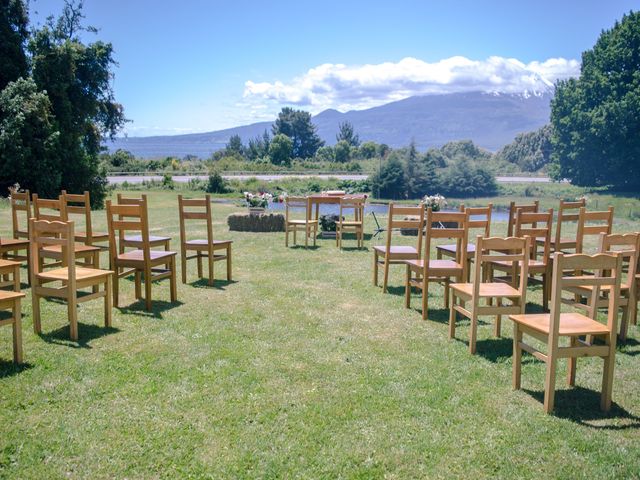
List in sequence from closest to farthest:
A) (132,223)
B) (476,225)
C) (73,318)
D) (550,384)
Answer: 1. (550,384)
2. (73,318)
3. (132,223)
4. (476,225)

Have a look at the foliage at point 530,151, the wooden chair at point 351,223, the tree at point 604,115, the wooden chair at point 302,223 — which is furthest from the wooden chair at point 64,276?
the foliage at point 530,151

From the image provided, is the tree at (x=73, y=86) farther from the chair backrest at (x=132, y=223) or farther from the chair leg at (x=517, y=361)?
the chair leg at (x=517, y=361)

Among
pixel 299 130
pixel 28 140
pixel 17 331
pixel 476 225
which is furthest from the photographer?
pixel 299 130

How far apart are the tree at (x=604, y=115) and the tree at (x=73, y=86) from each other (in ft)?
111

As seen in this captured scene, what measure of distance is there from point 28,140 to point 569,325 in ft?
72.7

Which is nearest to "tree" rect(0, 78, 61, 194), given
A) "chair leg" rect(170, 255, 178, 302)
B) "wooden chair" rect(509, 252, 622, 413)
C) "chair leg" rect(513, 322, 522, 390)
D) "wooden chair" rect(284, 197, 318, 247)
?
"wooden chair" rect(284, 197, 318, 247)

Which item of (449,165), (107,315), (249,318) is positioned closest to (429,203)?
(249,318)

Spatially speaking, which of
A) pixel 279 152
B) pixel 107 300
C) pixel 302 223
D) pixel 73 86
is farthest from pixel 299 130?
pixel 107 300

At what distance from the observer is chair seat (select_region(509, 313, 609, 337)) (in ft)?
14.0

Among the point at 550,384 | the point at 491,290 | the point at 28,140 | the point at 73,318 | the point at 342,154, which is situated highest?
the point at 342,154

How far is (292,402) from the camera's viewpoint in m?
4.34

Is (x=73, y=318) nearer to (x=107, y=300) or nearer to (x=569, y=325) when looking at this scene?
(x=107, y=300)

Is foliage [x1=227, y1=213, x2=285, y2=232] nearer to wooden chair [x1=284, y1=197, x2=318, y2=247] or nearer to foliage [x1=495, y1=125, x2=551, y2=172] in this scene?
wooden chair [x1=284, y1=197, x2=318, y2=247]

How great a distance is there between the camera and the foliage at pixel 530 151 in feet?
254
